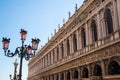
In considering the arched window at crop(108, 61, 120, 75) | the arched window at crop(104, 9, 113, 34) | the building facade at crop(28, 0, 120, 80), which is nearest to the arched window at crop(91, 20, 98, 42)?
the building facade at crop(28, 0, 120, 80)

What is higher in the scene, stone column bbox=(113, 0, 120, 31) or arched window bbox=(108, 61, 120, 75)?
stone column bbox=(113, 0, 120, 31)

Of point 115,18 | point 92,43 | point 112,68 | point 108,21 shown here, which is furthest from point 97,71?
point 115,18

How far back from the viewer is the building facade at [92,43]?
45.7ft

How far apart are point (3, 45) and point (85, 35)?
29.5 ft

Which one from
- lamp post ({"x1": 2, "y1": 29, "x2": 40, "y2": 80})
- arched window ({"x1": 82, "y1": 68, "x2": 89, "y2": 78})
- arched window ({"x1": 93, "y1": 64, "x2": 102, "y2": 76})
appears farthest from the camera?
arched window ({"x1": 82, "y1": 68, "x2": 89, "y2": 78})

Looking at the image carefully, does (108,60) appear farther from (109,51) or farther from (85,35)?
(85,35)

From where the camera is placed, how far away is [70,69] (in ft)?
69.8

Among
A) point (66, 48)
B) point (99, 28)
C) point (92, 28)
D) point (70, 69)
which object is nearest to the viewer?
point (99, 28)

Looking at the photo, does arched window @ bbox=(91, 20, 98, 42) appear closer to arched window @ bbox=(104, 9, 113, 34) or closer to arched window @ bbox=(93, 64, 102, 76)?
arched window @ bbox=(104, 9, 113, 34)

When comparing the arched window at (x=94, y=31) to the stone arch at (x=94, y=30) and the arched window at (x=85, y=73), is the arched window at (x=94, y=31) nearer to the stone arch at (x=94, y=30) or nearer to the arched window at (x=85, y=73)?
the stone arch at (x=94, y=30)

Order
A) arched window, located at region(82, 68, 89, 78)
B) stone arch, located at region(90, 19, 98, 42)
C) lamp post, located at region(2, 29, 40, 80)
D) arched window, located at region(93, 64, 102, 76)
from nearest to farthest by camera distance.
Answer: lamp post, located at region(2, 29, 40, 80), arched window, located at region(93, 64, 102, 76), stone arch, located at region(90, 19, 98, 42), arched window, located at region(82, 68, 89, 78)

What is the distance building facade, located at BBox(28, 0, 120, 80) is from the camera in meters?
13.9

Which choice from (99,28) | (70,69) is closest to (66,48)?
(70,69)

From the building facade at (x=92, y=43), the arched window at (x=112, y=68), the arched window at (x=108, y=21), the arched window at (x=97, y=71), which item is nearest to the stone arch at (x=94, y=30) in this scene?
the building facade at (x=92, y=43)
